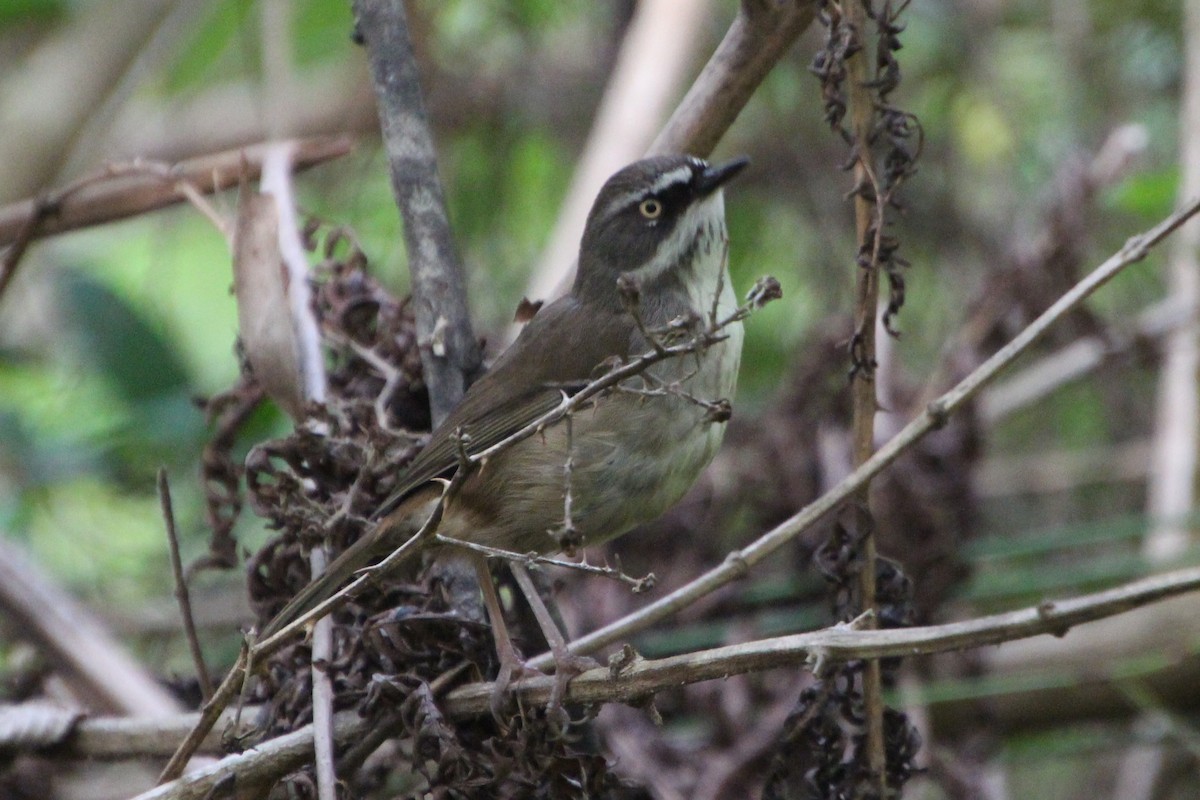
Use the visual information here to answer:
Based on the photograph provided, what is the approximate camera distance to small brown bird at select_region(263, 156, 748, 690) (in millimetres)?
3039

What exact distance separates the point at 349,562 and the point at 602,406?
0.75 meters

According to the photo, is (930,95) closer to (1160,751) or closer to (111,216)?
(1160,751)

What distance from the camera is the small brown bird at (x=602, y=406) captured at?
3039mm

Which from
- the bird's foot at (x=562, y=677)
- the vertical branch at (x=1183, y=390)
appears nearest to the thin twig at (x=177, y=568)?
the bird's foot at (x=562, y=677)

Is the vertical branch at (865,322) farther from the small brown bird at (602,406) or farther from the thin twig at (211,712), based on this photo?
the thin twig at (211,712)

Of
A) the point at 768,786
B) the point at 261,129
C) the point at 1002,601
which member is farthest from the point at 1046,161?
the point at 768,786

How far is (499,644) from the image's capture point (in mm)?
2771

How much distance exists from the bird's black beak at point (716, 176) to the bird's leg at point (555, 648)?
1075mm

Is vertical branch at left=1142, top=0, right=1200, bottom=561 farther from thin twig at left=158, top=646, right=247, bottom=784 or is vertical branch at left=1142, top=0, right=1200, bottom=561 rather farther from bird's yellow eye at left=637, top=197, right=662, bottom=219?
thin twig at left=158, top=646, right=247, bottom=784

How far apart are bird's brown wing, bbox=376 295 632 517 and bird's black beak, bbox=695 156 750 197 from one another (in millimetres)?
385

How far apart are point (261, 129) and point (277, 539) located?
4.77 m

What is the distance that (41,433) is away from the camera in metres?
4.92

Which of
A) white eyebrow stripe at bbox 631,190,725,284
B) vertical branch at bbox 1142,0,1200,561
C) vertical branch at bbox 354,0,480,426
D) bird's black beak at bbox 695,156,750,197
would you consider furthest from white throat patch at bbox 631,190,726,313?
vertical branch at bbox 1142,0,1200,561

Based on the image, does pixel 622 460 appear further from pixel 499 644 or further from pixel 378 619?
pixel 378 619
